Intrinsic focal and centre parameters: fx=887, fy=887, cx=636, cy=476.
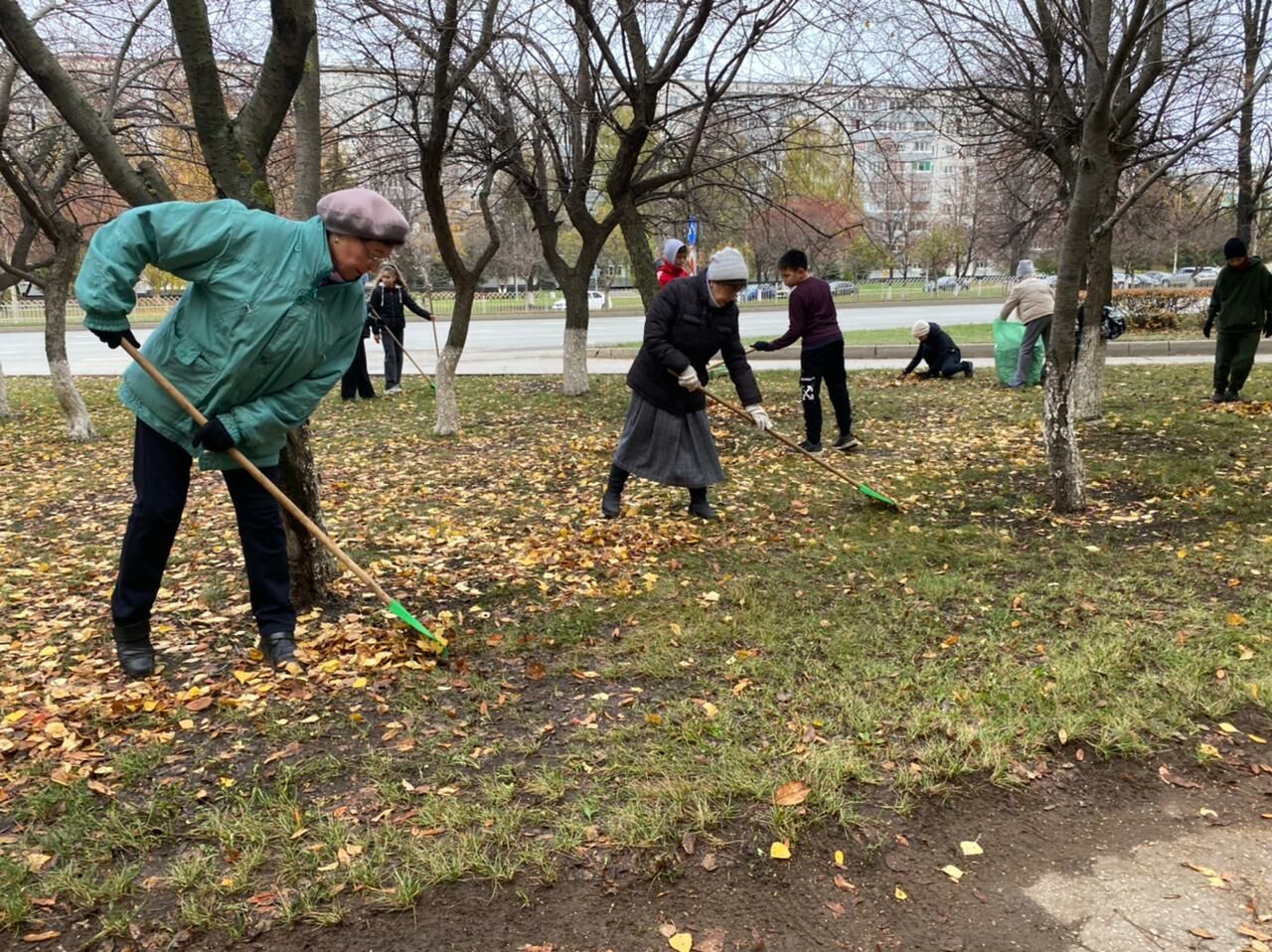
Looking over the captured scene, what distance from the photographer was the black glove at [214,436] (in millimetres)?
2979

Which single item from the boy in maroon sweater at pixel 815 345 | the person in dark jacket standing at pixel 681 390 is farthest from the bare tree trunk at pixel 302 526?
the boy in maroon sweater at pixel 815 345

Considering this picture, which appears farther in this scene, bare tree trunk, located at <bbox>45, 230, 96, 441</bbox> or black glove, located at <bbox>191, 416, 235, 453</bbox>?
bare tree trunk, located at <bbox>45, 230, 96, 441</bbox>

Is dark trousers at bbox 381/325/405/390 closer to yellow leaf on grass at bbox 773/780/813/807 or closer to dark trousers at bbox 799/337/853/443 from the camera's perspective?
dark trousers at bbox 799/337/853/443

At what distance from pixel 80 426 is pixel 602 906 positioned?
8613 mm

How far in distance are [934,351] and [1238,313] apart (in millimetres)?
3967

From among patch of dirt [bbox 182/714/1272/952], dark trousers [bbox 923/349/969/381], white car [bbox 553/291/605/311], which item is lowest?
patch of dirt [bbox 182/714/1272/952]

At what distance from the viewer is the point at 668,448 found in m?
5.29

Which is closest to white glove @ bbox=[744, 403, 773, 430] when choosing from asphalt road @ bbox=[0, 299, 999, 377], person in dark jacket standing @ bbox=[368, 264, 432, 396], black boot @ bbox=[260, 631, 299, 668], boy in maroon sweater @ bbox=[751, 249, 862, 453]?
boy in maroon sweater @ bbox=[751, 249, 862, 453]

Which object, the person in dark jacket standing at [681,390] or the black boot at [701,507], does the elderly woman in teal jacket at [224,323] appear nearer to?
the person in dark jacket standing at [681,390]

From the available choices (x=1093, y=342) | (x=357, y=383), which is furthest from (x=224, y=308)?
(x=357, y=383)

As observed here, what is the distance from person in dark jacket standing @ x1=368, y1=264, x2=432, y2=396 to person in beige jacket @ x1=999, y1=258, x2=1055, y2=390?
693cm

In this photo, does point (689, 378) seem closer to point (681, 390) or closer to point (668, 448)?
point (681, 390)

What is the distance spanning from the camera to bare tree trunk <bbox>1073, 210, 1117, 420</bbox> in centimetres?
756

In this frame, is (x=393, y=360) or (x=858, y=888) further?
(x=393, y=360)
